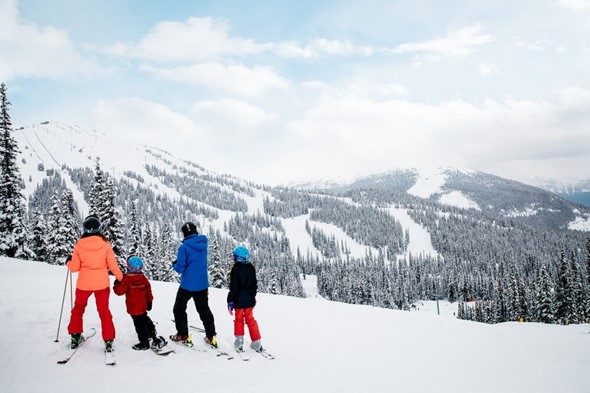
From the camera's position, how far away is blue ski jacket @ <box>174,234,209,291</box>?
7523 millimetres

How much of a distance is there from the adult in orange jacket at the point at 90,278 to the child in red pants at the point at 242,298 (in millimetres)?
2357

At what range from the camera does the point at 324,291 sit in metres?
129

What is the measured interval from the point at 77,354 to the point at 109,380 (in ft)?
4.50

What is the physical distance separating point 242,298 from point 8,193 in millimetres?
31730

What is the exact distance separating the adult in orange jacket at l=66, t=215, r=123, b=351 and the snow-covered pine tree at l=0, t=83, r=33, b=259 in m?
29.7

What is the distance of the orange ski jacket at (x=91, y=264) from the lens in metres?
6.51

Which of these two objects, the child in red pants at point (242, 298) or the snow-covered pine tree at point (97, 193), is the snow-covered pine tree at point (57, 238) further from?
the child in red pants at point (242, 298)

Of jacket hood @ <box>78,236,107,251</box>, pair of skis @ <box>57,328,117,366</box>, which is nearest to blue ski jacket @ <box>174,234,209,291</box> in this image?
jacket hood @ <box>78,236,107,251</box>

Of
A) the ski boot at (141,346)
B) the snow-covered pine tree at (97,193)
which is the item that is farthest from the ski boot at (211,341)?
the snow-covered pine tree at (97,193)

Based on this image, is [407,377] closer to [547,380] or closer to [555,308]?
[547,380]

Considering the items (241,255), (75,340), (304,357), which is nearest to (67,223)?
(75,340)

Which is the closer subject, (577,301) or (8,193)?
(8,193)

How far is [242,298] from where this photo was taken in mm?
7633

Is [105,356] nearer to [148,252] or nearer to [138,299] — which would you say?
[138,299]
